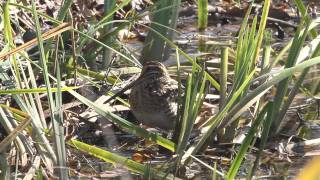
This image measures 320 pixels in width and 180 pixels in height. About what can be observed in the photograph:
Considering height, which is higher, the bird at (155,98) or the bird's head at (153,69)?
the bird's head at (153,69)

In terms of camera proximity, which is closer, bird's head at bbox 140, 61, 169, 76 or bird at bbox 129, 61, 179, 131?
bird at bbox 129, 61, 179, 131

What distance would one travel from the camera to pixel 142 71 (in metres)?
4.84

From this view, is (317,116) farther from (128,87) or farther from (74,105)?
(74,105)

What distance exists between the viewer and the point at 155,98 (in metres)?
4.79

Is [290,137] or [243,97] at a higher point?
[243,97]

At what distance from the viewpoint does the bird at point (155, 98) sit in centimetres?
455

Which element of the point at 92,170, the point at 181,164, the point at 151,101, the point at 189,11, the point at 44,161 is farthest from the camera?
the point at 189,11

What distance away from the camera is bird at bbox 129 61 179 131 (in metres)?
4.55

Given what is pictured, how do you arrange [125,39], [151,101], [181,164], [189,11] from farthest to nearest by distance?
1. [189,11]
2. [125,39]
3. [151,101]
4. [181,164]

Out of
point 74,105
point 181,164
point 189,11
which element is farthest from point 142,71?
point 189,11

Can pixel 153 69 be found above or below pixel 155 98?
above

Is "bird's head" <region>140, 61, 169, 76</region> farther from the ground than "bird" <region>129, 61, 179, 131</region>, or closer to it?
farther from the ground

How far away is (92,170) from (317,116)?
5.82 feet

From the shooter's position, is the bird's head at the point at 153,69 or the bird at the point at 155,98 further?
the bird's head at the point at 153,69
